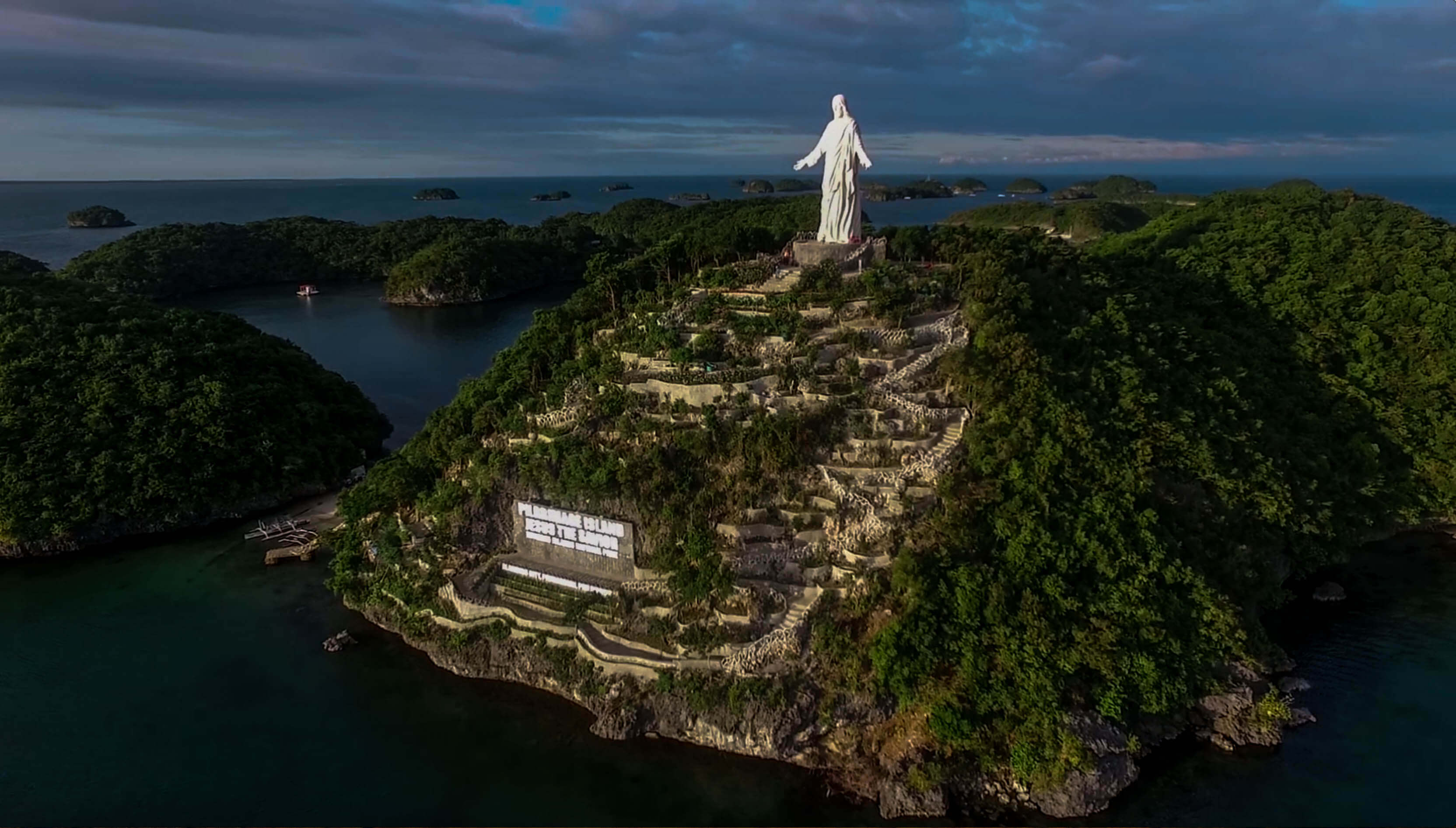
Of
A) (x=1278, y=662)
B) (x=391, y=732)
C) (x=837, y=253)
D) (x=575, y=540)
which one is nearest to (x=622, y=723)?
(x=575, y=540)

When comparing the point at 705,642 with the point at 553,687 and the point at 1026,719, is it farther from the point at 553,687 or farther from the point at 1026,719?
the point at 1026,719

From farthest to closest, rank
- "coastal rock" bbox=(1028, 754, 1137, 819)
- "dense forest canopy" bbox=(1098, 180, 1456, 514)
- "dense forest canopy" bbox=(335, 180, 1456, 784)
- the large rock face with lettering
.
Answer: "dense forest canopy" bbox=(1098, 180, 1456, 514), the large rock face with lettering, "dense forest canopy" bbox=(335, 180, 1456, 784), "coastal rock" bbox=(1028, 754, 1137, 819)

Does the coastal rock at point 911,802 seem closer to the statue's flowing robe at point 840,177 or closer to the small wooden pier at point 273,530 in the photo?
the statue's flowing robe at point 840,177

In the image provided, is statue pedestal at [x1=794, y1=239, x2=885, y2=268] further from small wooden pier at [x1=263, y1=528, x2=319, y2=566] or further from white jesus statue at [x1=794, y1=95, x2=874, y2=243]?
small wooden pier at [x1=263, y1=528, x2=319, y2=566]

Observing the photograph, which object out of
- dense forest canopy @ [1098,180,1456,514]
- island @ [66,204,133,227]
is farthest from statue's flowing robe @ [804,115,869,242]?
island @ [66,204,133,227]

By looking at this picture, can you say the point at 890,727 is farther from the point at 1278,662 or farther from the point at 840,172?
the point at 840,172

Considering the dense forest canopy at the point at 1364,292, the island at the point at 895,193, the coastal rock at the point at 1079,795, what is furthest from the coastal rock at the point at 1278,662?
the island at the point at 895,193
